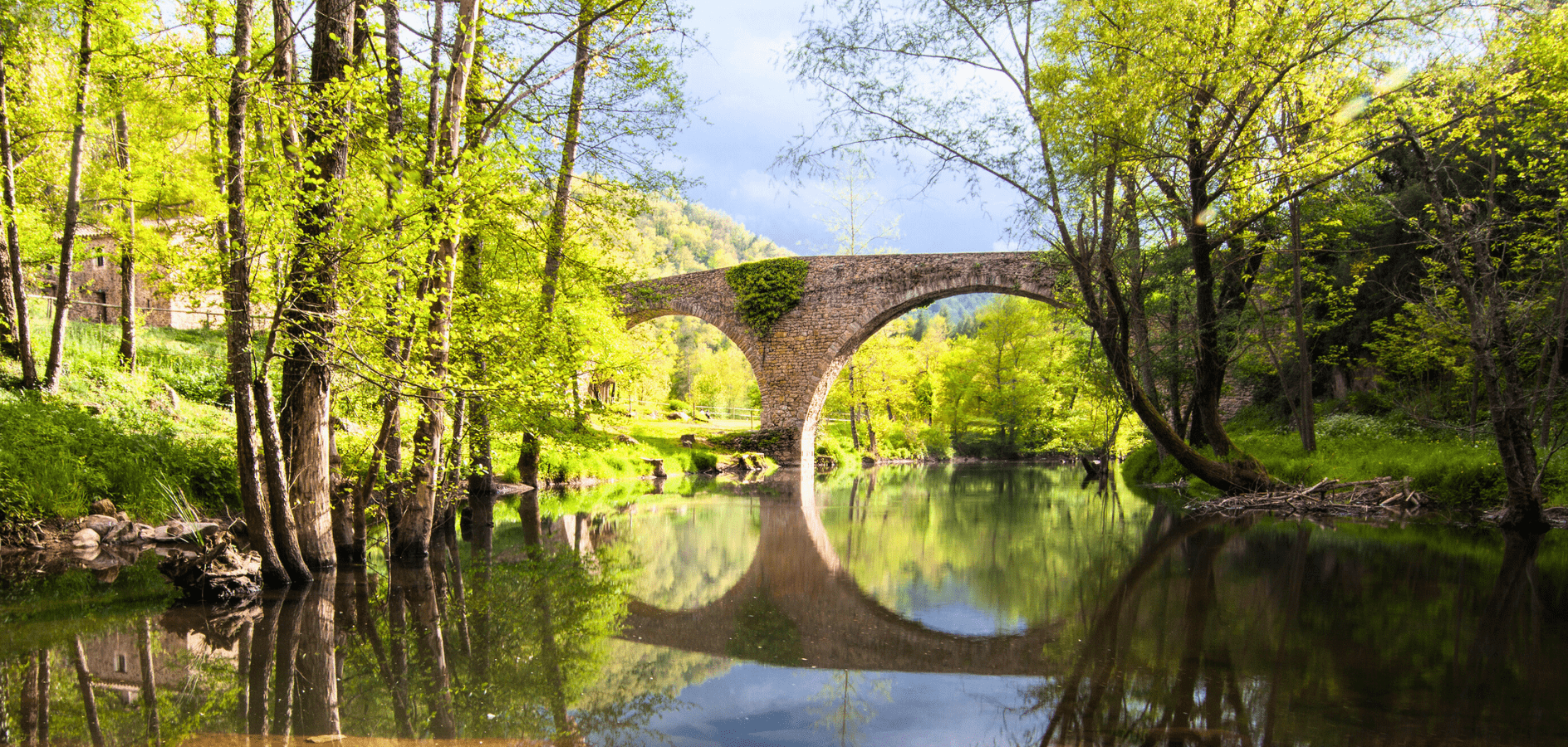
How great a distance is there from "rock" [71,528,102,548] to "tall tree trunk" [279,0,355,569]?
2929 mm

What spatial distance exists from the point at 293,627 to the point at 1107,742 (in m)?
4.13

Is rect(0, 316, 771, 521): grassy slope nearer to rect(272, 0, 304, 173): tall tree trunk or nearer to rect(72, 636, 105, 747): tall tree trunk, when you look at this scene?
rect(272, 0, 304, 173): tall tree trunk

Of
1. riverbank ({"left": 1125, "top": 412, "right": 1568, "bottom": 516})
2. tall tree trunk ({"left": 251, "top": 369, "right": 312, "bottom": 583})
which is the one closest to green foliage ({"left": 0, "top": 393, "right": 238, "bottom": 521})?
tall tree trunk ({"left": 251, "top": 369, "right": 312, "bottom": 583})

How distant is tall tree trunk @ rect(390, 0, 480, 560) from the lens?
5.17m

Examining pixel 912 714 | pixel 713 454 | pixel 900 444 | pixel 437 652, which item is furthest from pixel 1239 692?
pixel 900 444

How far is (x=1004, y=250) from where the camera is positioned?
57.5 feet

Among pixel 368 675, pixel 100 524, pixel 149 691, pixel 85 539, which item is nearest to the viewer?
pixel 149 691

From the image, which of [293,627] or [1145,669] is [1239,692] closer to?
[1145,669]

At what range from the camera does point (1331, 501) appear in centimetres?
1002

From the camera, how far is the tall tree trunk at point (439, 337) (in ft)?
17.0

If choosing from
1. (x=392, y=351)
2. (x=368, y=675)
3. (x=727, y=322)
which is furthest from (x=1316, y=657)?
(x=727, y=322)

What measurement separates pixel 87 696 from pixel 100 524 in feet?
15.9

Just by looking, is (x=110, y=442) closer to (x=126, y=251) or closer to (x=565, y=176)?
(x=126, y=251)

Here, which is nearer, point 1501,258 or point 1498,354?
point 1498,354
